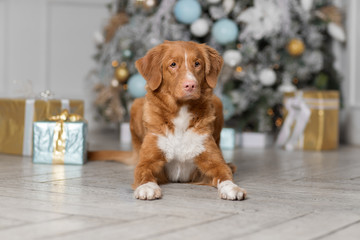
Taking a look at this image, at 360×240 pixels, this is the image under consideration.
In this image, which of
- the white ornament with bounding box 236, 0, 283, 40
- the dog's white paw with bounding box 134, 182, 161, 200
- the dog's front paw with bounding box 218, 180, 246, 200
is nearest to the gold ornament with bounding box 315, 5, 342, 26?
the white ornament with bounding box 236, 0, 283, 40

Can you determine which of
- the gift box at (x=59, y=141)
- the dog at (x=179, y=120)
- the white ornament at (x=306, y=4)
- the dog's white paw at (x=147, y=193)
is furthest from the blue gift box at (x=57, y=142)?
A: the white ornament at (x=306, y=4)

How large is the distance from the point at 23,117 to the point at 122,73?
1610mm

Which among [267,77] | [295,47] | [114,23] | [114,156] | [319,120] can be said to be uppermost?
[114,23]

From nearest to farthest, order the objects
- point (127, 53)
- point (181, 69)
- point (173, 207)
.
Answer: point (173, 207) → point (181, 69) → point (127, 53)

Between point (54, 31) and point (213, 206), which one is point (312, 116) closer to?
point (213, 206)

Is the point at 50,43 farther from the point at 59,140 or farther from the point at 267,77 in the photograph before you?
the point at 59,140

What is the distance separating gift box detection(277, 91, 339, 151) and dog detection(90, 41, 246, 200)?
→ 83.8 inches

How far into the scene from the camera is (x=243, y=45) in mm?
4762

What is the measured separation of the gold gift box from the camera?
4574mm

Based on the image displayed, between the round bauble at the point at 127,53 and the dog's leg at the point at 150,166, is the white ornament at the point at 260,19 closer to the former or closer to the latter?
the round bauble at the point at 127,53

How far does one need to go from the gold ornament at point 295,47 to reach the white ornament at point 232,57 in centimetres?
54

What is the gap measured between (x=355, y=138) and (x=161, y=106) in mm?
3209

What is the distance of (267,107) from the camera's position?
15.6ft

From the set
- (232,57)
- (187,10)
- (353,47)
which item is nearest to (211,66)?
(232,57)
